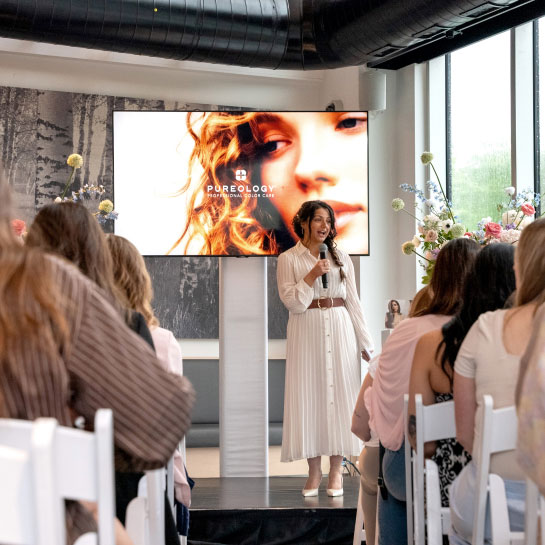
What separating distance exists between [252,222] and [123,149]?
0.97 m

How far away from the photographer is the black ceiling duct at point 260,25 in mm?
4680

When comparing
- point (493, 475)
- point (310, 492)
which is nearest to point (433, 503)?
point (493, 475)

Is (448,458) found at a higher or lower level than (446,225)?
lower

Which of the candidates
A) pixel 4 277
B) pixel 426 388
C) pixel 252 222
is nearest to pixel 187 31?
pixel 252 222

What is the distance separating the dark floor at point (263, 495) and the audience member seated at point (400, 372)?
1.81m

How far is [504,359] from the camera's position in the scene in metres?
2.11

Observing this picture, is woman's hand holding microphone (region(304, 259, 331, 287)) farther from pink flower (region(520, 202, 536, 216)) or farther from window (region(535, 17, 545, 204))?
window (region(535, 17, 545, 204))

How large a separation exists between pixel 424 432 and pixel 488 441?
0.37 m

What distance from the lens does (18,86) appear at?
256 inches

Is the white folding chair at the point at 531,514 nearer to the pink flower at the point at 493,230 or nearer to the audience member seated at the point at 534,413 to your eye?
the audience member seated at the point at 534,413

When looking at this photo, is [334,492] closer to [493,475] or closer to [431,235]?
[431,235]

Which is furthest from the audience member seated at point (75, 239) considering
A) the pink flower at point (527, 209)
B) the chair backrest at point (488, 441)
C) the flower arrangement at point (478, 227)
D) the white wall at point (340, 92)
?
the white wall at point (340, 92)

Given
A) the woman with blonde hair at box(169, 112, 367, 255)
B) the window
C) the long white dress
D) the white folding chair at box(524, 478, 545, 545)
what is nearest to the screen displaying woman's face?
the woman with blonde hair at box(169, 112, 367, 255)

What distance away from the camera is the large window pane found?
19.0ft
